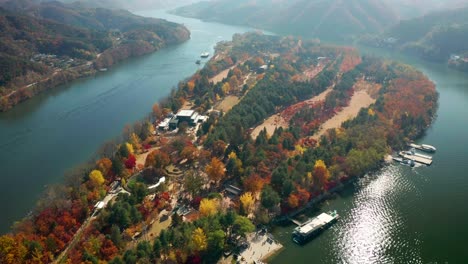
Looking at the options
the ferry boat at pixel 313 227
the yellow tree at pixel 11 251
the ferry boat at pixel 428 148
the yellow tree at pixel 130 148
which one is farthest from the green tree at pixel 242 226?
the ferry boat at pixel 428 148

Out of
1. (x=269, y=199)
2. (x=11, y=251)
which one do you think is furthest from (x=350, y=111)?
(x=11, y=251)

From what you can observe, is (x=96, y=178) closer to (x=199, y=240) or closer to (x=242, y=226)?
(x=199, y=240)

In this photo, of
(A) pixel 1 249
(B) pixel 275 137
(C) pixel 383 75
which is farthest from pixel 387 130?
(A) pixel 1 249

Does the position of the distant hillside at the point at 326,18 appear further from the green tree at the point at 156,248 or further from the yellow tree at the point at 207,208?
the green tree at the point at 156,248

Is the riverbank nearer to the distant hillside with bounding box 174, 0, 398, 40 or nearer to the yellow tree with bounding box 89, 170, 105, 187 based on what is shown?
the yellow tree with bounding box 89, 170, 105, 187

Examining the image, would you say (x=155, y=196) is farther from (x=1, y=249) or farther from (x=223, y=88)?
(x=223, y=88)
